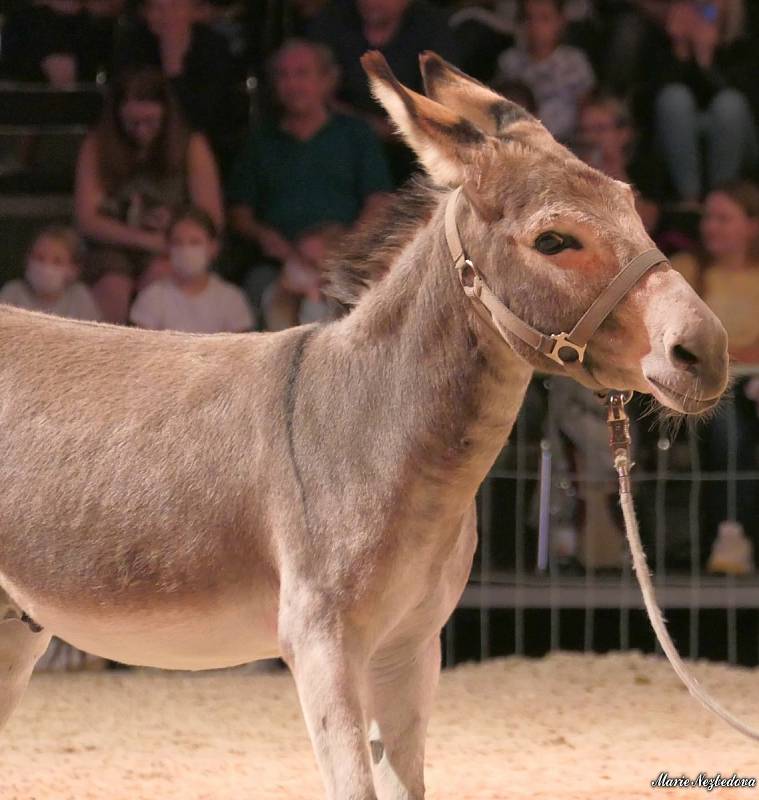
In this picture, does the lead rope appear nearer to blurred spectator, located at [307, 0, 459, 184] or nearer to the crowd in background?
the crowd in background

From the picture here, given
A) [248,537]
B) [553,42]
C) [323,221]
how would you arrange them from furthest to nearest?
[553,42] < [323,221] < [248,537]

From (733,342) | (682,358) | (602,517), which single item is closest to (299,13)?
(733,342)

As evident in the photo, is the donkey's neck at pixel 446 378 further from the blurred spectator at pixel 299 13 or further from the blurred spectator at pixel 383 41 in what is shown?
the blurred spectator at pixel 299 13

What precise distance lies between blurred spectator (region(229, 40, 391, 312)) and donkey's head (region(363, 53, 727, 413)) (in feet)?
14.5

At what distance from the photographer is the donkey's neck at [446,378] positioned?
2.89 m

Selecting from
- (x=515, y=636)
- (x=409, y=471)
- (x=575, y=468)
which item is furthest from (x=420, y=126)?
(x=515, y=636)

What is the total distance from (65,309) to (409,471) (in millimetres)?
4235

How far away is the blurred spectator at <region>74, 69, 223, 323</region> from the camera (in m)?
7.18

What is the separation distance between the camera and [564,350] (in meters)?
2.71

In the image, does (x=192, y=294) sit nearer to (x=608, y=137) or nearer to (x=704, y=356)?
Result: (x=608, y=137)

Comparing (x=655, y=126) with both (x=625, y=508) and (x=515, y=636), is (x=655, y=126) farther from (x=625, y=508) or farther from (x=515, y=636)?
(x=625, y=508)

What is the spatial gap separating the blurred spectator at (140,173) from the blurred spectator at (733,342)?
248cm

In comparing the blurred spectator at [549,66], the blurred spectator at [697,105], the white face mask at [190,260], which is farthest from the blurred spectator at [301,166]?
the blurred spectator at [697,105]

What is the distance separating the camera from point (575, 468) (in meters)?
6.90
